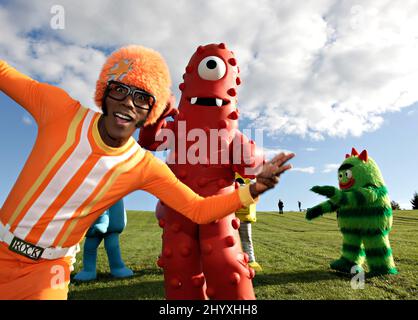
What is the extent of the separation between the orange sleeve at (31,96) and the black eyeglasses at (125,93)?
0.27 meters

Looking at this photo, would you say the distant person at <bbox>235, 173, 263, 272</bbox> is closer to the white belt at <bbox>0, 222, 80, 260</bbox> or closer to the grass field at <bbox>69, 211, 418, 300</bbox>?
the grass field at <bbox>69, 211, 418, 300</bbox>

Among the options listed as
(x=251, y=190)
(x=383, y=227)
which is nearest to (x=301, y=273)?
(x=383, y=227)

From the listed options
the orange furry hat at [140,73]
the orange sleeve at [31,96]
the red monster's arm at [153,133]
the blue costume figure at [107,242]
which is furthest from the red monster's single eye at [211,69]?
the blue costume figure at [107,242]

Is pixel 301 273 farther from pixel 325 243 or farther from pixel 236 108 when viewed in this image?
pixel 325 243

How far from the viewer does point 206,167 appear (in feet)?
10.6

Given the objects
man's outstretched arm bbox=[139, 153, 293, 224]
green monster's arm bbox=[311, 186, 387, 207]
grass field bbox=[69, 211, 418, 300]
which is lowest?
grass field bbox=[69, 211, 418, 300]

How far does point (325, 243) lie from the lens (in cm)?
920

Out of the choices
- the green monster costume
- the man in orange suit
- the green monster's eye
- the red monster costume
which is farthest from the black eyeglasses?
the green monster's eye

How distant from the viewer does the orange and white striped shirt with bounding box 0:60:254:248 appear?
1.84 m

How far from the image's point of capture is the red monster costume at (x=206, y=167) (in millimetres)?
2945

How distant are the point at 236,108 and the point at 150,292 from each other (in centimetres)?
A: 245

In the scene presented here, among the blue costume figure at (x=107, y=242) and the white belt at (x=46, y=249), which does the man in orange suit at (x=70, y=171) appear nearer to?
the white belt at (x=46, y=249)

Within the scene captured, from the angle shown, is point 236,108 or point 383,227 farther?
point 383,227

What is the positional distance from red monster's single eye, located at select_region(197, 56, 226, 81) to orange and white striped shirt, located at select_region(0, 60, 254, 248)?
1.61 meters
